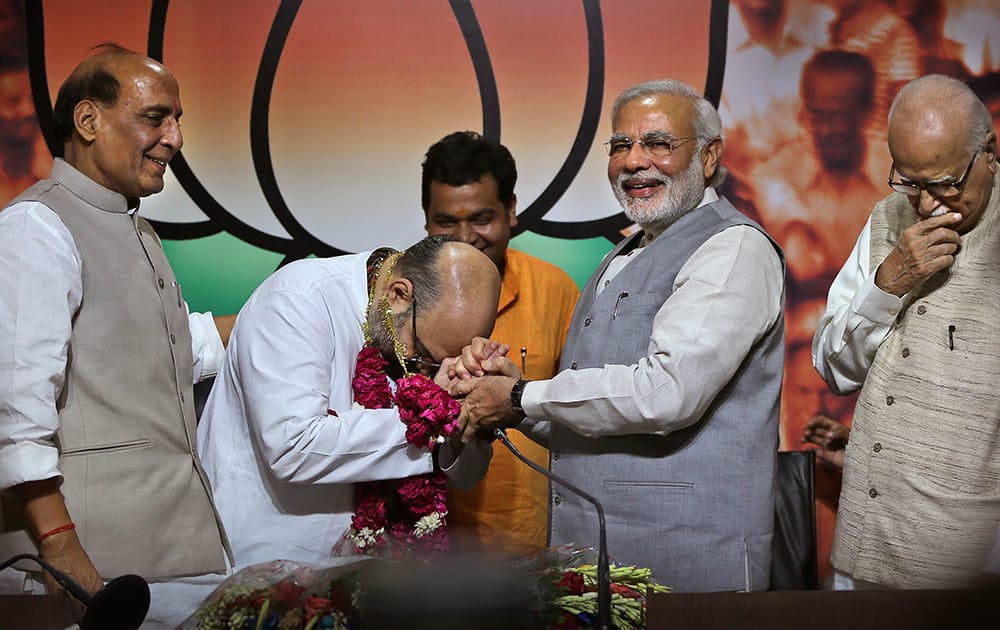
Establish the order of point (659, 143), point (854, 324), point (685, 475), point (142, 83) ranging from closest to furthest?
point (685, 475) → point (142, 83) → point (854, 324) → point (659, 143)

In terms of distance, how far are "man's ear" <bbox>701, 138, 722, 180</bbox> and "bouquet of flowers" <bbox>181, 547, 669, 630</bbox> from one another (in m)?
1.41

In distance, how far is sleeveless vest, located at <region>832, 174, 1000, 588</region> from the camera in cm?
267

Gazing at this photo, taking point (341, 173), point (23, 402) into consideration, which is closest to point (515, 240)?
point (341, 173)

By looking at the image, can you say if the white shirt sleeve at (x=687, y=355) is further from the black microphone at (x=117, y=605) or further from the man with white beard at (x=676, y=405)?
the black microphone at (x=117, y=605)

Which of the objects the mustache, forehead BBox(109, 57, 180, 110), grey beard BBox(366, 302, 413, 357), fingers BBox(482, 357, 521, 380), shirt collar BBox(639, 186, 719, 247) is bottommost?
fingers BBox(482, 357, 521, 380)

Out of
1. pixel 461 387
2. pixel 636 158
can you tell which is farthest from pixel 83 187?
pixel 636 158

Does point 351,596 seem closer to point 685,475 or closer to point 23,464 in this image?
point 23,464

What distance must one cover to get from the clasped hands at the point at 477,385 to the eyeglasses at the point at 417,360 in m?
0.03

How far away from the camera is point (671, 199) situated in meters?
2.95

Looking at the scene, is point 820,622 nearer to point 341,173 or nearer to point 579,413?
point 579,413

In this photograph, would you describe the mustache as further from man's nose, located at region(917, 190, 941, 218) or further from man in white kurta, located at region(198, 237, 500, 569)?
man's nose, located at region(917, 190, 941, 218)

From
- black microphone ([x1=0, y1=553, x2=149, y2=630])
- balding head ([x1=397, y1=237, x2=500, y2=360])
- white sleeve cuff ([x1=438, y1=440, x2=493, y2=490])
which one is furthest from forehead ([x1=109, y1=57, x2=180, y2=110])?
black microphone ([x1=0, y1=553, x2=149, y2=630])

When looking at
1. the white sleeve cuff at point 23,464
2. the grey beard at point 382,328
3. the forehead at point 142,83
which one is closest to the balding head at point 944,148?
the grey beard at point 382,328

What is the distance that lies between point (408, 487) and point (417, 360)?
325mm
